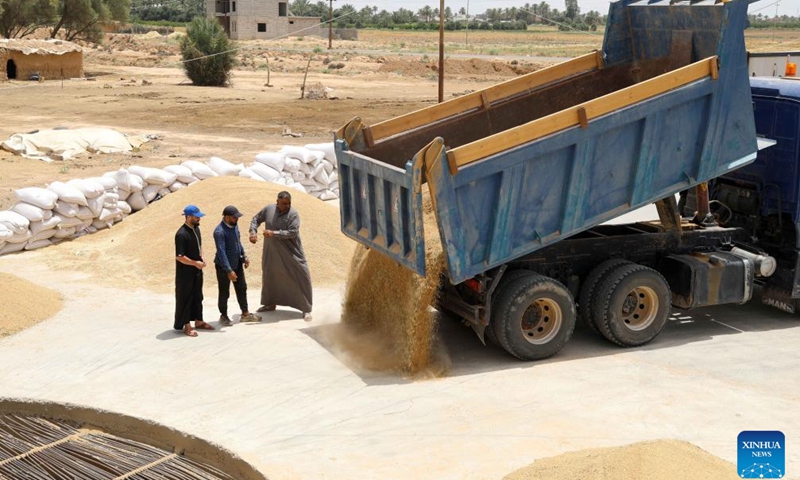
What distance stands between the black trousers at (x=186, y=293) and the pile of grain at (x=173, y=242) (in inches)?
70.6

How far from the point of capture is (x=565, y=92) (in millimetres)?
11234

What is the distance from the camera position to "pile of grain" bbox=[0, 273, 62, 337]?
1030cm

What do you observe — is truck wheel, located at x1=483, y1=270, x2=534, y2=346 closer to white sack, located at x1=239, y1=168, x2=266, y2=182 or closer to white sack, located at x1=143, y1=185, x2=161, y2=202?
white sack, located at x1=239, y1=168, x2=266, y2=182

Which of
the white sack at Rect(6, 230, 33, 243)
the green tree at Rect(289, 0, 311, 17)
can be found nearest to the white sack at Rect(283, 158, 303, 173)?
the white sack at Rect(6, 230, 33, 243)

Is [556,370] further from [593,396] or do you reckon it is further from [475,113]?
[475,113]

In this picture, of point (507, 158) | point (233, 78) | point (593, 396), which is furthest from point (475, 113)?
point (233, 78)

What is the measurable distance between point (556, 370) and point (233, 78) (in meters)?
37.8

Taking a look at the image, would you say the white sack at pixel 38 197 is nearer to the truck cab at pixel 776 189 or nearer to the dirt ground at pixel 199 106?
the dirt ground at pixel 199 106

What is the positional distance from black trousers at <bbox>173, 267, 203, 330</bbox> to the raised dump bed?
163 cm

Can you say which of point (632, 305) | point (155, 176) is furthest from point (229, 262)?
point (155, 176)

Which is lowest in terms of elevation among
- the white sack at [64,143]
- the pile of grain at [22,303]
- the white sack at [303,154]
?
the pile of grain at [22,303]

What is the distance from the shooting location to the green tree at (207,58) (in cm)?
4091

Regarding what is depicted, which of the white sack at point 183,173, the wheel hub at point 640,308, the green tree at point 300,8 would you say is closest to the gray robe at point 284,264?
the wheel hub at point 640,308

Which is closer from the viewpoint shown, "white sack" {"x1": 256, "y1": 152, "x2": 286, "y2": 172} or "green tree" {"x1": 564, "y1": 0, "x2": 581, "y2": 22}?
"white sack" {"x1": 256, "y1": 152, "x2": 286, "y2": 172}
